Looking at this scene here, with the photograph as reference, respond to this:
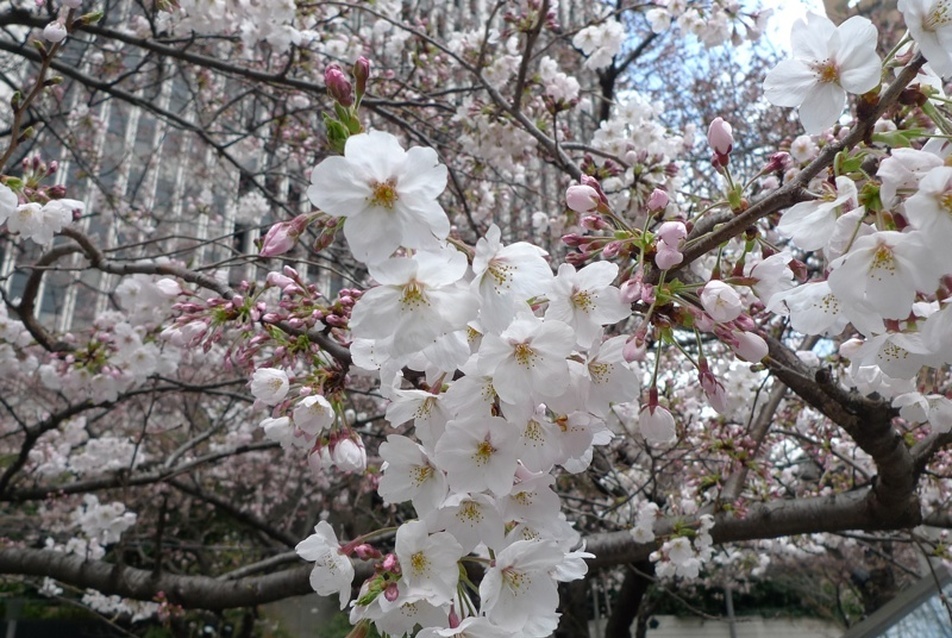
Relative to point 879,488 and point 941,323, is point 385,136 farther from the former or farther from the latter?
point 879,488

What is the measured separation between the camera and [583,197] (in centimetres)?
111

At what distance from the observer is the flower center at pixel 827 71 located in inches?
40.7

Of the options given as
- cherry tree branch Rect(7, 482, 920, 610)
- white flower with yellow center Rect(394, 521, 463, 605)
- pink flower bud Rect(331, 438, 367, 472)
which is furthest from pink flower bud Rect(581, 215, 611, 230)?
cherry tree branch Rect(7, 482, 920, 610)

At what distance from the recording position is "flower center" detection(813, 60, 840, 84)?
1033 millimetres

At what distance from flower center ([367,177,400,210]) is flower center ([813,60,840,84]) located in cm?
70

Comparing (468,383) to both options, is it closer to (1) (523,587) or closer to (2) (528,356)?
(2) (528,356)

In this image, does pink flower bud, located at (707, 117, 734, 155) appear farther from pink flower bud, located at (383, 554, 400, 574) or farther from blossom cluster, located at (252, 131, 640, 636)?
pink flower bud, located at (383, 554, 400, 574)

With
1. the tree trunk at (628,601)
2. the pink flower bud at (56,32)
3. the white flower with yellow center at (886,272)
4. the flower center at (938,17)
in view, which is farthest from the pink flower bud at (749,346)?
the tree trunk at (628,601)

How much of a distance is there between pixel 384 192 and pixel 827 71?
73cm

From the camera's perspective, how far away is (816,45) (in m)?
1.05

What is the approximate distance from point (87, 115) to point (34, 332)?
344 cm

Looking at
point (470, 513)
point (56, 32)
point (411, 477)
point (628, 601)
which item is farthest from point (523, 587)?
point (628, 601)

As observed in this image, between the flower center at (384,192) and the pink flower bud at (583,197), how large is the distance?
12.8 inches

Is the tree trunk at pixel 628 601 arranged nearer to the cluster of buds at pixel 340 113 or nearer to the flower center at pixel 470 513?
the flower center at pixel 470 513
